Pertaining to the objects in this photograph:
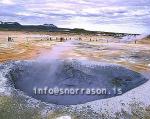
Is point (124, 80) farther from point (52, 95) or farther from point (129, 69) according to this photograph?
point (52, 95)

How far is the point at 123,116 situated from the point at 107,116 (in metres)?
0.68

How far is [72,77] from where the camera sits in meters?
19.7

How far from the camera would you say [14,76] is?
18031 millimetres

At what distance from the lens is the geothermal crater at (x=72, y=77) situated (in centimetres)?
1709

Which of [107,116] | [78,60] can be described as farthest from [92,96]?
[78,60]

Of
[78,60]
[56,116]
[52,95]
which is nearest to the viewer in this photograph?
[56,116]

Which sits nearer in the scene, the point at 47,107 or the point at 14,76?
the point at 47,107

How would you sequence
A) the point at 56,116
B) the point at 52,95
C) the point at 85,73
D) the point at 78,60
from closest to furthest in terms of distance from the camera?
the point at 56,116 → the point at 52,95 → the point at 85,73 → the point at 78,60

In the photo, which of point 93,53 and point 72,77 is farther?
point 93,53

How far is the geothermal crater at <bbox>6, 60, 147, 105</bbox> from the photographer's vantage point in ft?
56.1

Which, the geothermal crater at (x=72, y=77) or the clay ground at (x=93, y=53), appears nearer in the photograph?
the geothermal crater at (x=72, y=77)

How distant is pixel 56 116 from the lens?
12836mm

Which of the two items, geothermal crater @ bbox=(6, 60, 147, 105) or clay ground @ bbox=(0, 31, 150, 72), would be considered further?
clay ground @ bbox=(0, 31, 150, 72)

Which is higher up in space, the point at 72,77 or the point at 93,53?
the point at 93,53
